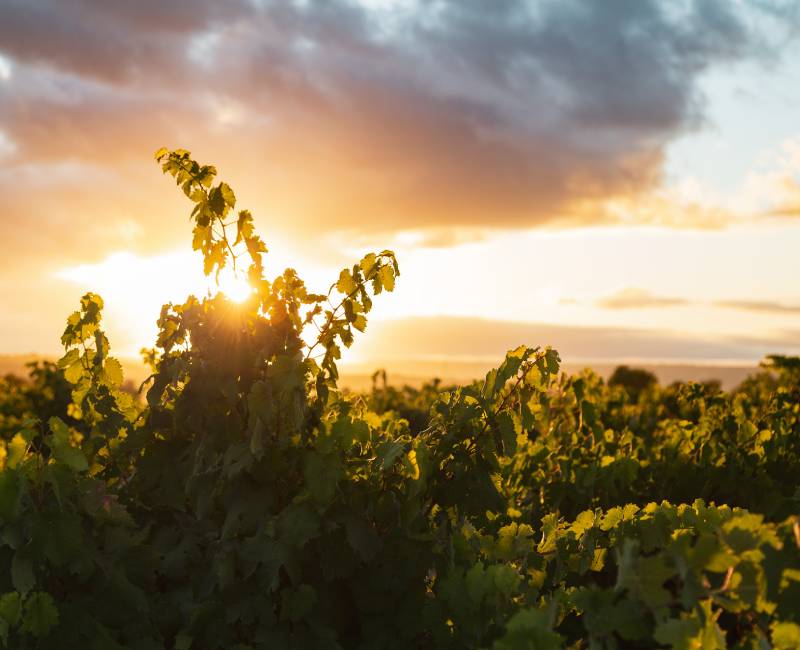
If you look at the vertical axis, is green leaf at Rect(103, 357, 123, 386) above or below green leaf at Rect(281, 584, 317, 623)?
above

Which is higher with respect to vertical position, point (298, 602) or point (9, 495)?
point (9, 495)

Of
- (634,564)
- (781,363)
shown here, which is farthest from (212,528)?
(781,363)

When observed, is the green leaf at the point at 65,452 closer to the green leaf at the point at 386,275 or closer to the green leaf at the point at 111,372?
the green leaf at the point at 111,372

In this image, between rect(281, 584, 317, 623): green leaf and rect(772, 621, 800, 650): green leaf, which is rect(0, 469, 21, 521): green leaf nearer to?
rect(281, 584, 317, 623): green leaf

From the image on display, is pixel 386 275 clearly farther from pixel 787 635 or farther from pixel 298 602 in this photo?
pixel 787 635

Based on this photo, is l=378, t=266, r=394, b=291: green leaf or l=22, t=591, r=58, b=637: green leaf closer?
l=22, t=591, r=58, b=637: green leaf

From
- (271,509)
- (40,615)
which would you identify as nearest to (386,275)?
(271,509)

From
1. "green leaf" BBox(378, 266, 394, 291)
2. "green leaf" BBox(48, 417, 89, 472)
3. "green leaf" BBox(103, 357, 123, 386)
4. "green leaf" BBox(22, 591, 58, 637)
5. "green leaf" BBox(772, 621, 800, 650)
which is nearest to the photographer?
"green leaf" BBox(772, 621, 800, 650)

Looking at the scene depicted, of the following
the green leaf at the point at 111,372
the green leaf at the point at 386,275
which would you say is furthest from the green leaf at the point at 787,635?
the green leaf at the point at 111,372

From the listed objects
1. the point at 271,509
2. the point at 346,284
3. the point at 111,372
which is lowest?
the point at 271,509

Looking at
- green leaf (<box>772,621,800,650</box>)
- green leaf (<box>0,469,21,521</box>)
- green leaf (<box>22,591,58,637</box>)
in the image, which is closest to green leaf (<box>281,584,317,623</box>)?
green leaf (<box>22,591,58,637</box>)

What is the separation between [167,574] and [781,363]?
24.9 ft

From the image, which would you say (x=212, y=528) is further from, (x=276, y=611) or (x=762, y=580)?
(x=762, y=580)

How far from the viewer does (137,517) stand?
4.32 meters
